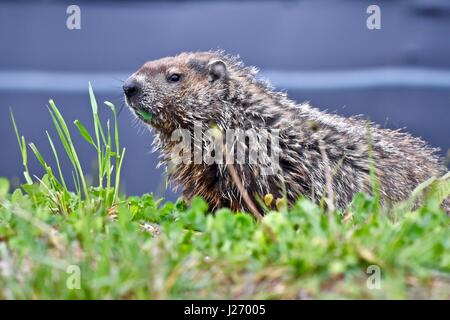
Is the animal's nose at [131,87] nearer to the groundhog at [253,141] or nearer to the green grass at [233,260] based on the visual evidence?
the groundhog at [253,141]

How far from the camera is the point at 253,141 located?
4.67 m

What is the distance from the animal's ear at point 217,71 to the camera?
5.00m

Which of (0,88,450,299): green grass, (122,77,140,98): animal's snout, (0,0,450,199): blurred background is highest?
(0,0,450,199): blurred background

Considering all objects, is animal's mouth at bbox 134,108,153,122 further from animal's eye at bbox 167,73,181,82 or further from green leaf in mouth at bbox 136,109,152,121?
animal's eye at bbox 167,73,181,82

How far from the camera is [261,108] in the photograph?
4855 mm

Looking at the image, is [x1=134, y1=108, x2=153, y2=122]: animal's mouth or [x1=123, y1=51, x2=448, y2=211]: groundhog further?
[x1=134, y1=108, x2=153, y2=122]: animal's mouth

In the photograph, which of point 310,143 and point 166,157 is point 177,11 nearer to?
point 166,157

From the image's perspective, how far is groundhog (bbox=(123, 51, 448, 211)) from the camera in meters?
4.61

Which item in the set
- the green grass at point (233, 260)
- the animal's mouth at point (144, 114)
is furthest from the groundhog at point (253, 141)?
the green grass at point (233, 260)

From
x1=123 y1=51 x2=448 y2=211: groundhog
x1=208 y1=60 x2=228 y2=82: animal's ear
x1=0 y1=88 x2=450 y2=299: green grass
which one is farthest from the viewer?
x1=208 y1=60 x2=228 y2=82: animal's ear

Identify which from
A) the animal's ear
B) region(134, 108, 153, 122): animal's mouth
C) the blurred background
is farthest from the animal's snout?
the blurred background

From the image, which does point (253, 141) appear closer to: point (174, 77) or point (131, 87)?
point (174, 77)
